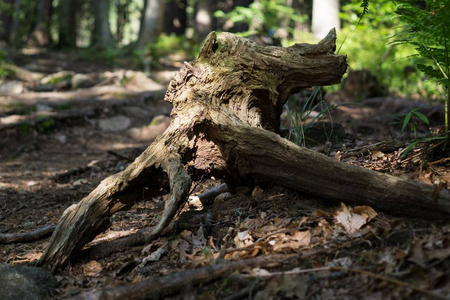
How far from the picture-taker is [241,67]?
3.63 m

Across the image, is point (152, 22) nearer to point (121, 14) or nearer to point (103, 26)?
point (103, 26)

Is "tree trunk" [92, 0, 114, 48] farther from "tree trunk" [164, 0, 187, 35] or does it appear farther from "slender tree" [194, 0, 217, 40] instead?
"slender tree" [194, 0, 217, 40]

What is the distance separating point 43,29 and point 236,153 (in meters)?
21.3

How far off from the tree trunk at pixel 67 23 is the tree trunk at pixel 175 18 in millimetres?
5210

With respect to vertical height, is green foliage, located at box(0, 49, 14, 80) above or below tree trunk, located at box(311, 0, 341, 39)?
below

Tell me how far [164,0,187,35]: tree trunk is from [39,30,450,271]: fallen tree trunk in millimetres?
22984

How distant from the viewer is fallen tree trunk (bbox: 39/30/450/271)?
2.89 metres

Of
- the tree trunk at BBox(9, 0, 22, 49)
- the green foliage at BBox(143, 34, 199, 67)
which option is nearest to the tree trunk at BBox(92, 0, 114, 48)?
the green foliage at BBox(143, 34, 199, 67)

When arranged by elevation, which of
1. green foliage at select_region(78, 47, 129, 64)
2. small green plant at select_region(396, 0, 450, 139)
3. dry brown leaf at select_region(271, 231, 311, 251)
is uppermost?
small green plant at select_region(396, 0, 450, 139)

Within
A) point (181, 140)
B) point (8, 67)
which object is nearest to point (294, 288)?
point (181, 140)

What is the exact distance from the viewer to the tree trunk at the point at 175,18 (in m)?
25.9

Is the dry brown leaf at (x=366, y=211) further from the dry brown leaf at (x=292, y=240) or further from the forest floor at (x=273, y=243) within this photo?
the dry brown leaf at (x=292, y=240)

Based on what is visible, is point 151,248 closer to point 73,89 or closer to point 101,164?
point 101,164

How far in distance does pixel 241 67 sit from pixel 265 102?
369mm
